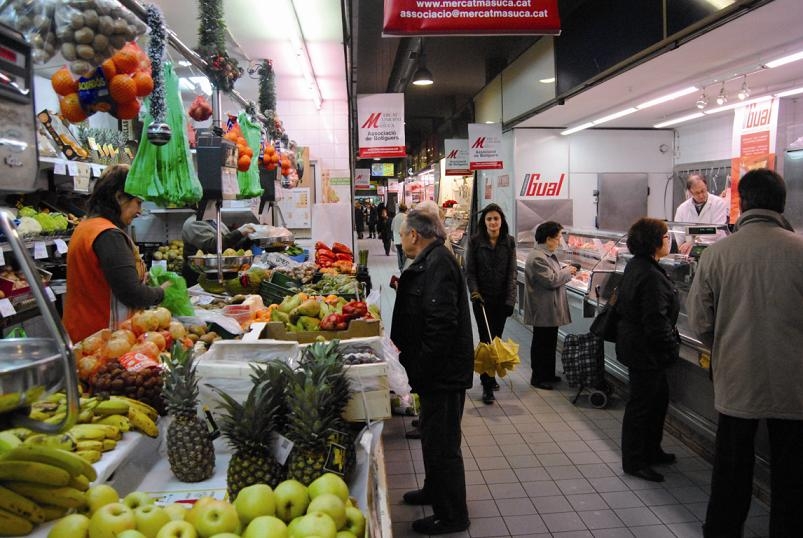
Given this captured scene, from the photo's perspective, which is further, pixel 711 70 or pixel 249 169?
pixel 711 70

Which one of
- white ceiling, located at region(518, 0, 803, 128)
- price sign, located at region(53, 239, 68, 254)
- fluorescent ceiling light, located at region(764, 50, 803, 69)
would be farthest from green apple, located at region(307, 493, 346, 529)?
fluorescent ceiling light, located at region(764, 50, 803, 69)

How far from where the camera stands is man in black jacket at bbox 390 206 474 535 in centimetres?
324

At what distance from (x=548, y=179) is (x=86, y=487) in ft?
33.9

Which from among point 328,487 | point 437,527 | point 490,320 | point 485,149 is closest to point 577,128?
point 485,149

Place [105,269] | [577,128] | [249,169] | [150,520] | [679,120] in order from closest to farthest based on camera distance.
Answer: [150,520] < [105,269] < [249,169] < [679,120] < [577,128]

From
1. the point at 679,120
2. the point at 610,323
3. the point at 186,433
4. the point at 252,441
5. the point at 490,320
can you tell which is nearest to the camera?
the point at 252,441

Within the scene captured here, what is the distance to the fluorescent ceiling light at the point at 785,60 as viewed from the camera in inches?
215

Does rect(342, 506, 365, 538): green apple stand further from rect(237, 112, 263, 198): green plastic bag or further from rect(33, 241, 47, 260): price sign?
rect(33, 241, 47, 260): price sign

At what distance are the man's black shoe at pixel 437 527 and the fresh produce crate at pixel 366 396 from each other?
145cm

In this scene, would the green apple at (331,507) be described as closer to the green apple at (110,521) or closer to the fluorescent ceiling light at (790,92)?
the green apple at (110,521)

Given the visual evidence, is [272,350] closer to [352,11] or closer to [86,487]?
[86,487]

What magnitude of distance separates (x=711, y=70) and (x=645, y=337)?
4.04 meters

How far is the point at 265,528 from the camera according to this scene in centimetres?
143

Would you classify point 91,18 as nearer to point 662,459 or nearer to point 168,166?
point 168,166
